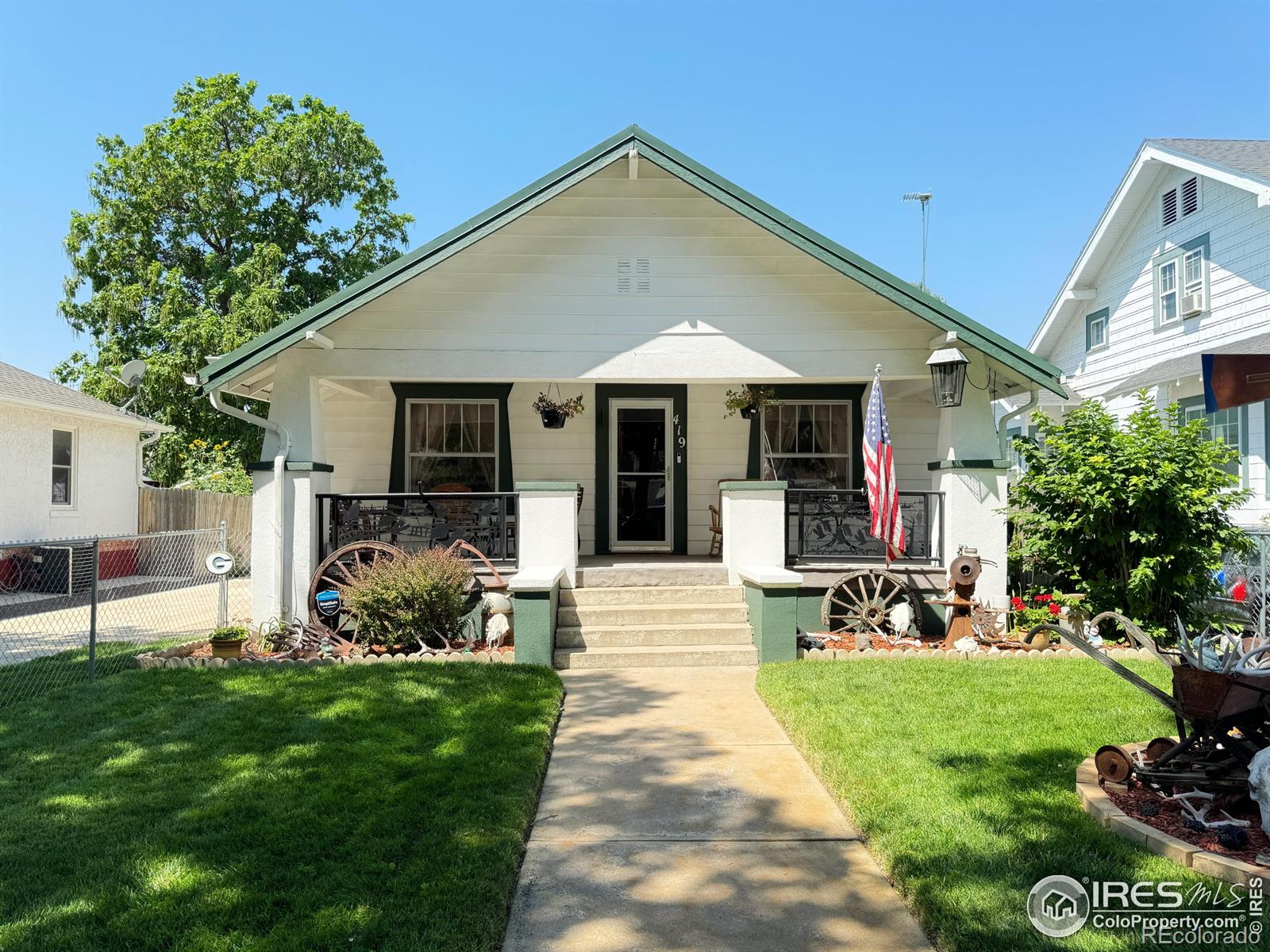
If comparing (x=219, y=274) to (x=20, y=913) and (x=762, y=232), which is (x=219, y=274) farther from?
(x=20, y=913)

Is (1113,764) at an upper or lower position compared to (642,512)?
lower

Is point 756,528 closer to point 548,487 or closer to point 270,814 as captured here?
point 548,487

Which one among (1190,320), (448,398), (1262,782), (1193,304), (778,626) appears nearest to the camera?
(1262,782)

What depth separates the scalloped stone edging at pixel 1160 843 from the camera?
10.5 feet

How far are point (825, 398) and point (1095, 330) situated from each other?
899 centimetres

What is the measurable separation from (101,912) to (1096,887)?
12.6 ft

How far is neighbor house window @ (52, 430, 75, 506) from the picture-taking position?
53.6ft

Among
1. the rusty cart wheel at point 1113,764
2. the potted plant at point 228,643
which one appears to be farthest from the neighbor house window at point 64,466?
the rusty cart wheel at point 1113,764

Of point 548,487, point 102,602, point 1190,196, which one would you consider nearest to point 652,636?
point 548,487

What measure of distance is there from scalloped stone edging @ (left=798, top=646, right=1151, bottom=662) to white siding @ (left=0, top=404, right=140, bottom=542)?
47.1 feet

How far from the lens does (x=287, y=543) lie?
9.23 metres

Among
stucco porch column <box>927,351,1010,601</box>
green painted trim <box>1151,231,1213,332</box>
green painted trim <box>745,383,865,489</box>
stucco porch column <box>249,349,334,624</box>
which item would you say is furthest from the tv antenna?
stucco porch column <box>249,349,334,624</box>

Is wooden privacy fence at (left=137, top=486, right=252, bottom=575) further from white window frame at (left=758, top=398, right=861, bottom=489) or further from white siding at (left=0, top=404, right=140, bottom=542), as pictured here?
white window frame at (left=758, top=398, right=861, bottom=489)

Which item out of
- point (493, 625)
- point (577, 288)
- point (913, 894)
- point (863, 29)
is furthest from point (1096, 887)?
point (863, 29)
